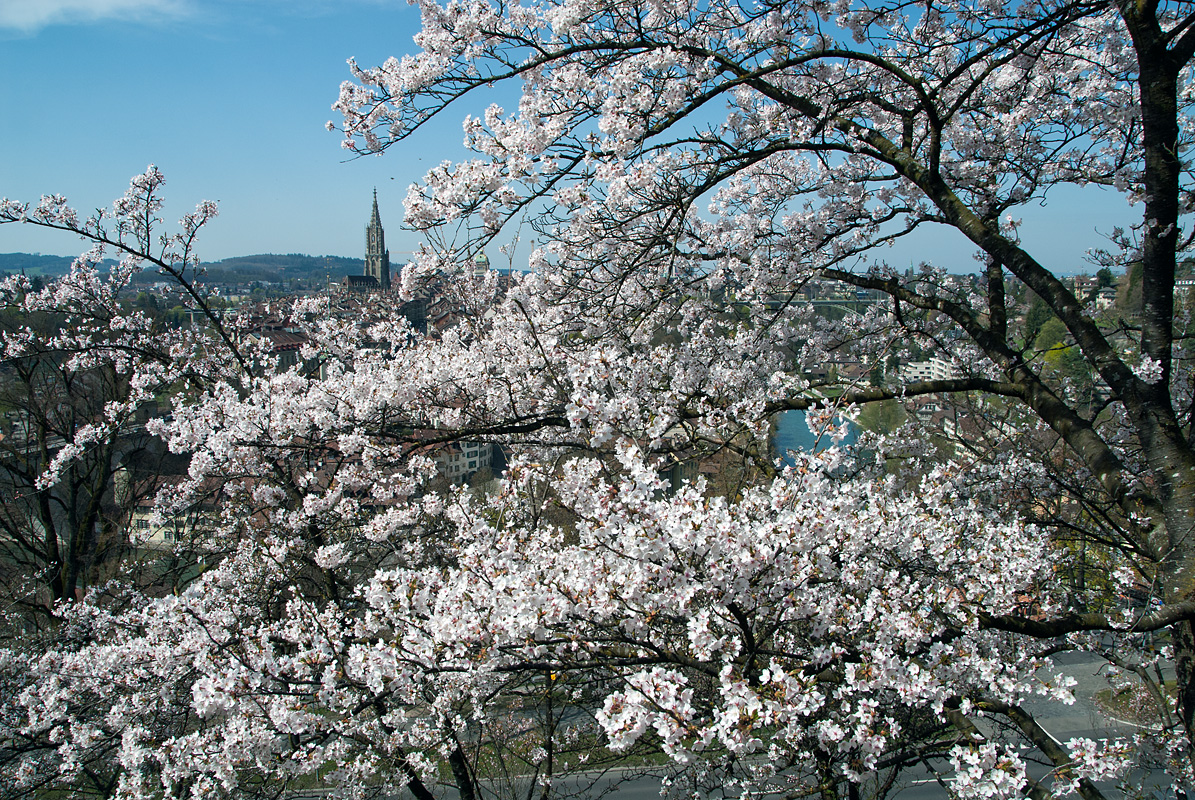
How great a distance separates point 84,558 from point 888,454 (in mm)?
12579

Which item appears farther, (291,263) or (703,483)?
(291,263)

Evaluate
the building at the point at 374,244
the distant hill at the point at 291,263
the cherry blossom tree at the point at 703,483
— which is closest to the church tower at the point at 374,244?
the building at the point at 374,244

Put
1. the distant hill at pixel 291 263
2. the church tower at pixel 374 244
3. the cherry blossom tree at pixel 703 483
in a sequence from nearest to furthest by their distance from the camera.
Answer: the cherry blossom tree at pixel 703 483
the church tower at pixel 374 244
the distant hill at pixel 291 263

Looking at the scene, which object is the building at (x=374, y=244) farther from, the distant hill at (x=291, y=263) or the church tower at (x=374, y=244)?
the distant hill at (x=291, y=263)

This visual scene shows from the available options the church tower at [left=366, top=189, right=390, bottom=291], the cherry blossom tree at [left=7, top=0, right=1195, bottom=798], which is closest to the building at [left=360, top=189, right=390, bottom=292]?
the church tower at [left=366, top=189, right=390, bottom=291]

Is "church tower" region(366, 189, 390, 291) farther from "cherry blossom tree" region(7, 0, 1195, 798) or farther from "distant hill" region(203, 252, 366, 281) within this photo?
"cherry blossom tree" region(7, 0, 1195, 798)

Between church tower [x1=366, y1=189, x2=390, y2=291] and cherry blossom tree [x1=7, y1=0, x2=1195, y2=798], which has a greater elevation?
church tower [x1=366, y1=189, x2=390, y2=291]

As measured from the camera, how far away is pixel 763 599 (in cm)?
257

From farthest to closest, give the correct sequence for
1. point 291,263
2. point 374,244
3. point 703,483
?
1. point 291,263
2. point 374,244
3. point 703,483

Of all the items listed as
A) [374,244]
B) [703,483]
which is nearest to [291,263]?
[374,244]

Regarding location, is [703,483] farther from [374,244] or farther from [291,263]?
[291,263]

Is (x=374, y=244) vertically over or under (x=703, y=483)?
over

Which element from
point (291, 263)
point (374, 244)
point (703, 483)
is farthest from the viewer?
point (291, 263)

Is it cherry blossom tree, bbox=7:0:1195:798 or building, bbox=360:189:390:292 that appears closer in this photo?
cherry blossom tree, bbox=7:0:1195:798
